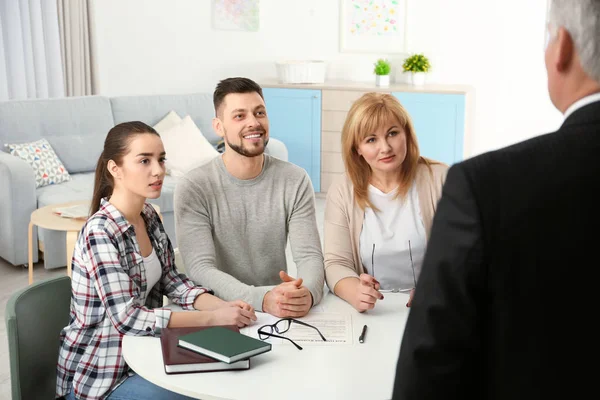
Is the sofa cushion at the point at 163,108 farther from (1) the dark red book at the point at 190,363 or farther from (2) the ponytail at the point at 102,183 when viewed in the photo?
(1) the dark red book at the point at 190,363

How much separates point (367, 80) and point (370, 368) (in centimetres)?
495

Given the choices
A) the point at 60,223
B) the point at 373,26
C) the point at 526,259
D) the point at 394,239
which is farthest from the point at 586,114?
the point at 373,26

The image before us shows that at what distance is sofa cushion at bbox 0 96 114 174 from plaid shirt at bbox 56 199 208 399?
10.1 ft

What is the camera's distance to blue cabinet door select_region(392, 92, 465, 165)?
5.77 m

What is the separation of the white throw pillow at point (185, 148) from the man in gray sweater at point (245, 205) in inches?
108

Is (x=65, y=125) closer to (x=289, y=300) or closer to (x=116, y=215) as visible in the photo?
(x=116, y=215)

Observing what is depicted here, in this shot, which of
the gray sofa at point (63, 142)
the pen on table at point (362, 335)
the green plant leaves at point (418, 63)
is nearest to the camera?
the pen on table at point (362, 335)

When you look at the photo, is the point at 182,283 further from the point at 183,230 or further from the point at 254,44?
the point at 254,44

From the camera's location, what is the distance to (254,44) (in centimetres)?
659

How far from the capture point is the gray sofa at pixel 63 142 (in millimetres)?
4316

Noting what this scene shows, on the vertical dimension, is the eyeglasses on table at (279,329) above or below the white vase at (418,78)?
below

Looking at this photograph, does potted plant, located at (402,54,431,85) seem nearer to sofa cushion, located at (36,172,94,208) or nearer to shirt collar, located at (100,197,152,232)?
sofa cushion, located at (36,172,94,208)

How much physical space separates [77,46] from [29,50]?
19.1 inches

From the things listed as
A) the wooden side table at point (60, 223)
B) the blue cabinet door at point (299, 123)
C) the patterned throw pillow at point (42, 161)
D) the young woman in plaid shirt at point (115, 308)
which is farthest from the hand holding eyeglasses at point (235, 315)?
the blue cabinet door at point (299, 123)
